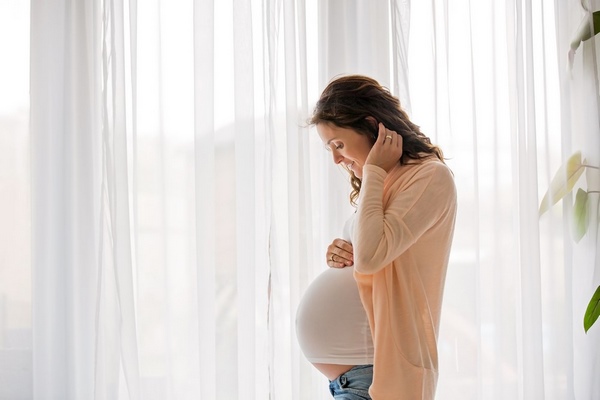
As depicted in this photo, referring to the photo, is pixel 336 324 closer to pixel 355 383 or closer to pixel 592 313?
pixel 355 383

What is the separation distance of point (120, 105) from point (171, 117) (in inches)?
5.4

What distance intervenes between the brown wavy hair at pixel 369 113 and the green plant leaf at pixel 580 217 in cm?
79

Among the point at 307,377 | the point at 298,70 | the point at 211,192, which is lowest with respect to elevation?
the point at 307,377

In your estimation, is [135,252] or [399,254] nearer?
[399,254]

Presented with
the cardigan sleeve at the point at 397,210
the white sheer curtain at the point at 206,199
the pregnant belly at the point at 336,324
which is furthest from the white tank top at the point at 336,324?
the white sheer curtain at the point at 206,199

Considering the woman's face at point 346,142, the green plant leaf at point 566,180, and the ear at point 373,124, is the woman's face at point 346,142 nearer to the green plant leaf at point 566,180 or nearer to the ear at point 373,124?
the ear at point 373,124

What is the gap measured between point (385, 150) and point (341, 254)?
240 millimetres

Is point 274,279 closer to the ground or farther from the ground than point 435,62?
closer to the ground

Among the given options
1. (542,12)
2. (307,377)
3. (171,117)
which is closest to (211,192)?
(171,117)

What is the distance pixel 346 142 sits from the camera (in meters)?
1.36

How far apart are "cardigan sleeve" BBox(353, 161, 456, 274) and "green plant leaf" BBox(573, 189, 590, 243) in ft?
2.76

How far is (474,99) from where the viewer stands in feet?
6.31

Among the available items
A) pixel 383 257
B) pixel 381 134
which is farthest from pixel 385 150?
pixel 383 257

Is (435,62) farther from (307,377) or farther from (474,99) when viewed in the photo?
(307,377)
